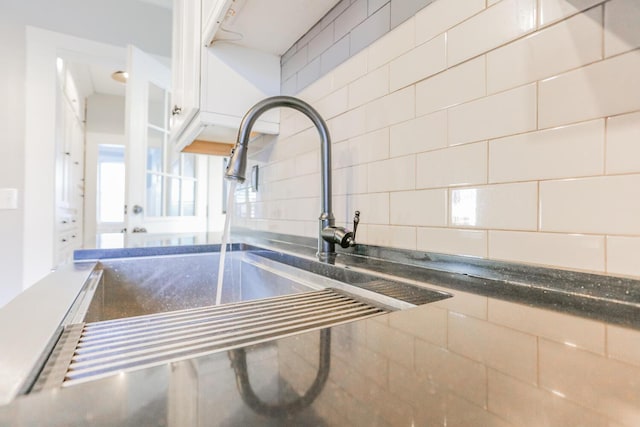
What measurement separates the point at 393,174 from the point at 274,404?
2.20 ft

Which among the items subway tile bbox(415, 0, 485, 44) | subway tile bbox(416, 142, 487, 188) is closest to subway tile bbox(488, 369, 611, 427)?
subway tile bbox(416, 142, 487, 188)

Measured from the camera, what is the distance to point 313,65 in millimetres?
1156

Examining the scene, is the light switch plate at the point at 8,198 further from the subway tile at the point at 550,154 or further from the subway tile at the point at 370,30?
the subway tile at the point at 550,154

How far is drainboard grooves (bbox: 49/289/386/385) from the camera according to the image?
1.03 feet

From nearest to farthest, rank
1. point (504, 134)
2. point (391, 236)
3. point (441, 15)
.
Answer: point (504, 134) → point (441, 15) → point (391, 236)

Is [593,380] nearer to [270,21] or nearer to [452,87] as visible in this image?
[452,87]

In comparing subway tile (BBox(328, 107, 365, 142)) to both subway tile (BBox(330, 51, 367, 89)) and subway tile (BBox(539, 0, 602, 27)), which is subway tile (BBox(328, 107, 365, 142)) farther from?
subway tile (BBox(539, 0, 602, 27))

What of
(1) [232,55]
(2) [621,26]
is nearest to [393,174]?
(2) [621,26]

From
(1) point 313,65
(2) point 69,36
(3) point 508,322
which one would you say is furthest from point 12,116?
(3) point 508,322

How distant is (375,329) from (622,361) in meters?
0.20

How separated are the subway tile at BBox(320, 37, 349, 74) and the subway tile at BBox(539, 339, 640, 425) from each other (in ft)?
3.04

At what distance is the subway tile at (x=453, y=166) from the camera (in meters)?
0.62

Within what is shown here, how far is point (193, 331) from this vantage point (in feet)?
1.29

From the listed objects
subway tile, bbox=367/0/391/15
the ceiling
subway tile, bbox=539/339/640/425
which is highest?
the ceiling
